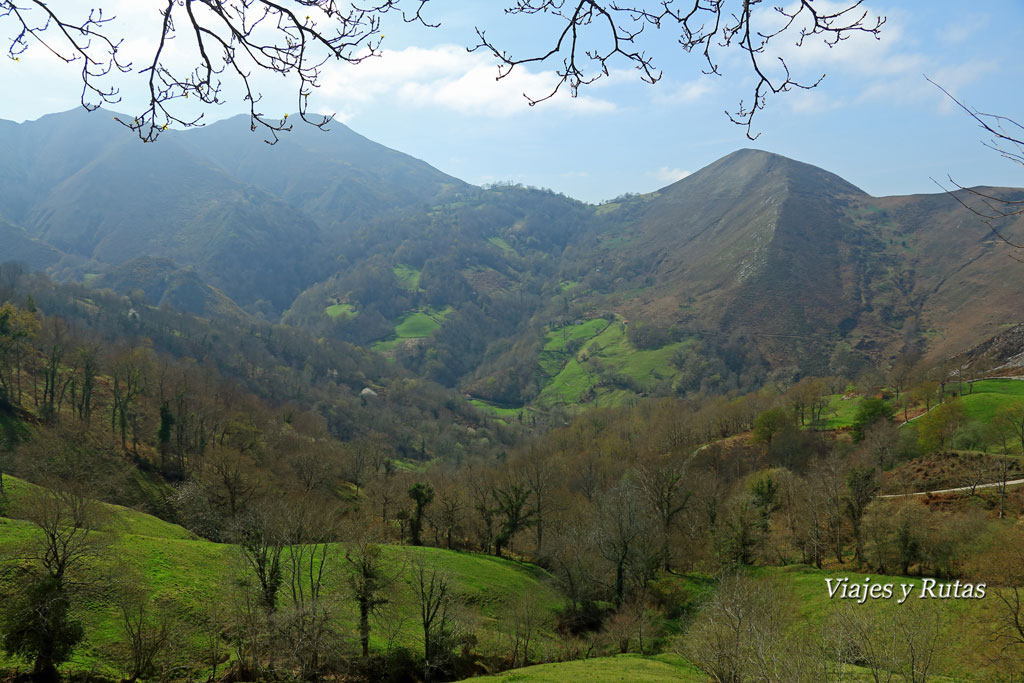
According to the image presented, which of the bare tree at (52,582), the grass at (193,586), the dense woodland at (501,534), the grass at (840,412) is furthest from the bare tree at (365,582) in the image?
the grass at (840,412)

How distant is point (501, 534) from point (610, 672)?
2700 centimetres

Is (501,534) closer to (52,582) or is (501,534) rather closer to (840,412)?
(52,582)

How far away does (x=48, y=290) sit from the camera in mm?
147500

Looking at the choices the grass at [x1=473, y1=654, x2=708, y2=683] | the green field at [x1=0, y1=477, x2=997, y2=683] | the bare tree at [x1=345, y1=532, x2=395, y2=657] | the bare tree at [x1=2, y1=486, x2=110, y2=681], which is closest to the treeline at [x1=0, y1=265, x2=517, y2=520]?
the green field at [x1=0, y1=477, x2=997, y2=683]

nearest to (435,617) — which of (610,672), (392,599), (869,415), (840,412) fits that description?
(392,599)

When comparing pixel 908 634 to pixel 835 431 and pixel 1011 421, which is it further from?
pixel 835 431

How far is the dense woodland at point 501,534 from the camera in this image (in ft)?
83.3

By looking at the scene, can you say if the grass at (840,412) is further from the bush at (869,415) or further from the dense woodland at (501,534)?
the bush at (869,415)

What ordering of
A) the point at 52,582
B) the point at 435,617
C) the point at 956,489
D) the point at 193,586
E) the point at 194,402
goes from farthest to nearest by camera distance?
the point at 194,402 → the point at 956,489 → the point at 435,617 → the point at 193,586 → the point at 52,582

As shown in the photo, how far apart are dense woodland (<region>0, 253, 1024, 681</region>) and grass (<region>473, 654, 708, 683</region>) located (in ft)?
10.3

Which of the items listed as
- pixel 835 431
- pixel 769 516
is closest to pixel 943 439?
pixel 835 431

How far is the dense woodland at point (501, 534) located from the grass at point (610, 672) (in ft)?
10.3

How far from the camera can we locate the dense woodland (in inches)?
999

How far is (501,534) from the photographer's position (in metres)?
56.2
